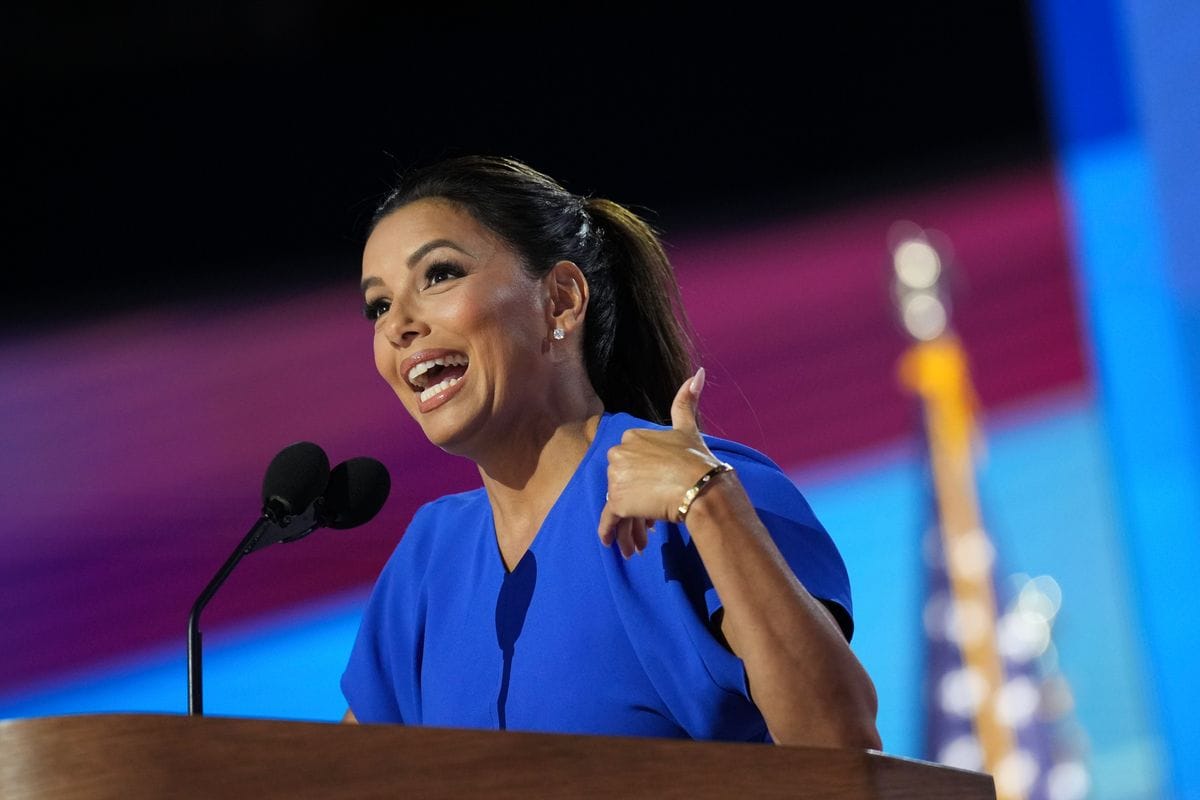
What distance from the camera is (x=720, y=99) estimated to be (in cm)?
297

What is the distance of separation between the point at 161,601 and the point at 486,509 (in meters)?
1.29

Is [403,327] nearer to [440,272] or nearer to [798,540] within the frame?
[440,272]

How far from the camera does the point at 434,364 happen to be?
1.62 metres

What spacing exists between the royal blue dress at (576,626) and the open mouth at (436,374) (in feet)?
0.56

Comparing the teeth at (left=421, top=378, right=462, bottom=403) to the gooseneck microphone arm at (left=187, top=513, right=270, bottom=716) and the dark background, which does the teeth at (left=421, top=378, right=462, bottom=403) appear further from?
the dark background

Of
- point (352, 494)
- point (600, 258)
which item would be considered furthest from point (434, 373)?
point (600, 258)

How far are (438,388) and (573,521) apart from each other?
0.21m

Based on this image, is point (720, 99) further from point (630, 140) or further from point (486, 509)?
point (486, 509)

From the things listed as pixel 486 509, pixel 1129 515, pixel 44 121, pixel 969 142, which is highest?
pixel 44 121

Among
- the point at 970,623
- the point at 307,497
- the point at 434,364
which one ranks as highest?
the point at 434,364

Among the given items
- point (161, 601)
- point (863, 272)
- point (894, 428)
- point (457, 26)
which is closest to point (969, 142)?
point (863, 272)

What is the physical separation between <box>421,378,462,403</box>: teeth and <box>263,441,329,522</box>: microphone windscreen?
21 centimetres

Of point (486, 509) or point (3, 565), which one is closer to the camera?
point (486, 509)

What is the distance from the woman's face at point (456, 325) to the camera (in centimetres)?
161
